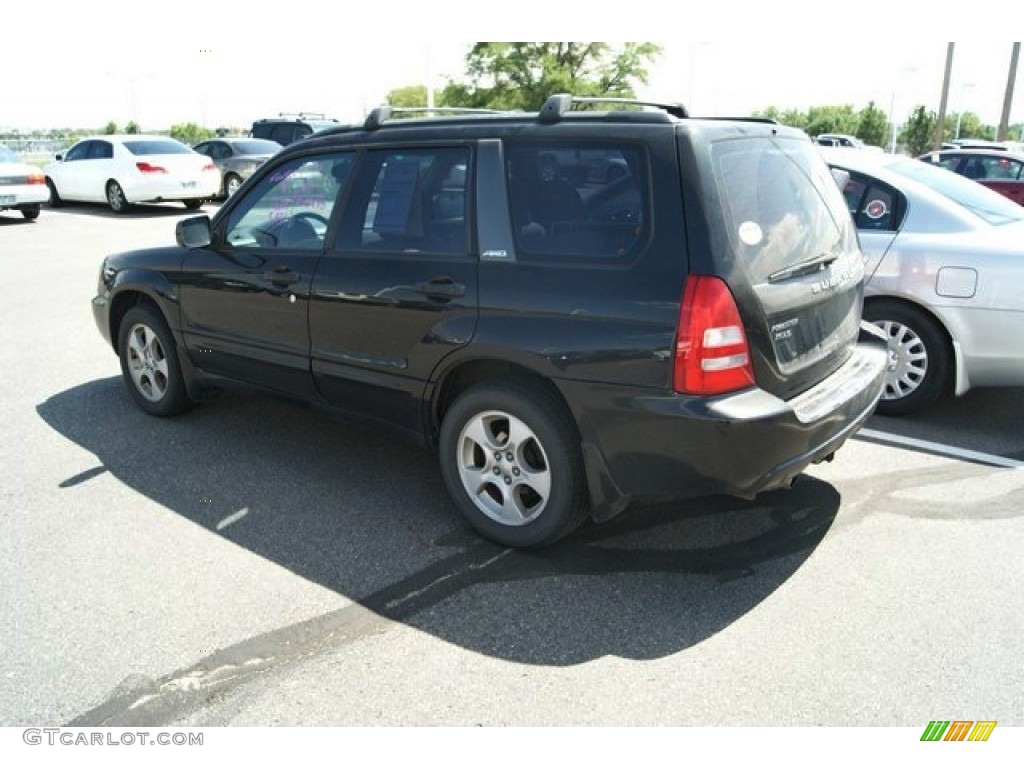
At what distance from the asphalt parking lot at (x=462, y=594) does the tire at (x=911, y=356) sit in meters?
0.31

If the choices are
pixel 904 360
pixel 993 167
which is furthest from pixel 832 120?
pixel 904 360

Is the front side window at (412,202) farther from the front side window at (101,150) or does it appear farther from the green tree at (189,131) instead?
the green tree at (189,131)

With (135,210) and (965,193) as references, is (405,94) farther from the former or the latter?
(965,193)

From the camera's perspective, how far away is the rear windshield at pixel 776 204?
323cm

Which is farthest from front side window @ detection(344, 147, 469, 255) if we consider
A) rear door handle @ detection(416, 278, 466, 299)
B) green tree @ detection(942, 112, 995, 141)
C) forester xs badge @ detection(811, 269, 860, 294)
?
green tree @ detection(942, 112, 995, 141)

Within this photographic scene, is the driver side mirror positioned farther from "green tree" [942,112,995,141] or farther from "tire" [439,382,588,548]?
"green tree" [942,112,995,141]

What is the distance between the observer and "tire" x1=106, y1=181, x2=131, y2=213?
17.6 m

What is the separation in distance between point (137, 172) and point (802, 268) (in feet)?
54.4

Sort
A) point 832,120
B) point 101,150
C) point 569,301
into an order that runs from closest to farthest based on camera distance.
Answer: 1. point 569,301
2. point 101,150
3. point 832,120

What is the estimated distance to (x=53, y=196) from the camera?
774 inches

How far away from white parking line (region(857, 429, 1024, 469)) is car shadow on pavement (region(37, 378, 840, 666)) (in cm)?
97

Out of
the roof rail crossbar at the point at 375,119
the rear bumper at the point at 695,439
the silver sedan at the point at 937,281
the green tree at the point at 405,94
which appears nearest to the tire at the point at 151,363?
the roof rail crossbar at the point at 375,119

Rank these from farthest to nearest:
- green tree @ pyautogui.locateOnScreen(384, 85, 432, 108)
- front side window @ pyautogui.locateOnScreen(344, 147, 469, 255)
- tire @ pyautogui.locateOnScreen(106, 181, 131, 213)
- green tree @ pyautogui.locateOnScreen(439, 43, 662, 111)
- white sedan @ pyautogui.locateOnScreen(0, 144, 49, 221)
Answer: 1. green tree @ pyautogui.locateOnScreen(384, 85, 432, 108)
2. green tree @ pyautogui.locateOnScreen(439, 43, 662, 111)
3. tire @ pyautogui.locateOnScreen(106, 181, 131, 213)
4. white sedan @ pyautogui.locateOnScreen(0, 144, 49, 221)
5. front side window @ pyautogui.locateOnScreen(344, 147, 469, 255)

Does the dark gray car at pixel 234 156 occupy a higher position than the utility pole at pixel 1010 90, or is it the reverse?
the utility pole at pixel 1010 90
